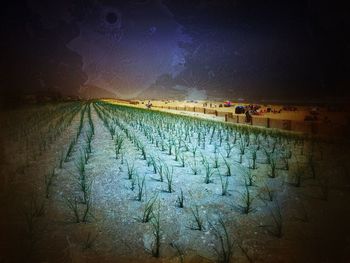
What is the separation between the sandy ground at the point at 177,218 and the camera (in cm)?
309

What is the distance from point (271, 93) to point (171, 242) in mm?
61440

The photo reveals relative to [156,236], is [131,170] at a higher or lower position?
higher

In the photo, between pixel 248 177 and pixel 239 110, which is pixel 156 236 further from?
Result: pixel 239 110

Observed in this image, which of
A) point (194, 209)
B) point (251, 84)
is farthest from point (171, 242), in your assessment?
point (251, 84)

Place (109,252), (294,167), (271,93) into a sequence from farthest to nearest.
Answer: (271,93)
(294,167)
(109,252)

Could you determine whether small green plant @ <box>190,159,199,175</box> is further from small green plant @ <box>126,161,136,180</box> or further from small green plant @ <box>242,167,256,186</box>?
small green plant @ <box>126,161,136,180</box>

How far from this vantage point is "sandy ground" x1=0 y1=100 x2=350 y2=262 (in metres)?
3.09

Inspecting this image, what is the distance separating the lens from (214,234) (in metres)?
3.45

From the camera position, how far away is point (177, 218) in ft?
13.0

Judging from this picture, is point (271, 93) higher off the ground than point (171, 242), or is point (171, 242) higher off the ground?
point (271, 93)

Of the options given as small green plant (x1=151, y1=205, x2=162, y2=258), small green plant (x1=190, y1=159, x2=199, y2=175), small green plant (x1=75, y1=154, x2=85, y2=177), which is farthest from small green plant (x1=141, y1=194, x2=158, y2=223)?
small green plant (x1=75, y1=154, x2=85, y2=177)

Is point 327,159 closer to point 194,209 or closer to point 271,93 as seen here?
point 194,209

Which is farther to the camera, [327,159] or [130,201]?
[327,159]

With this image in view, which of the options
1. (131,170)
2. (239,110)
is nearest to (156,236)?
(131,170)
